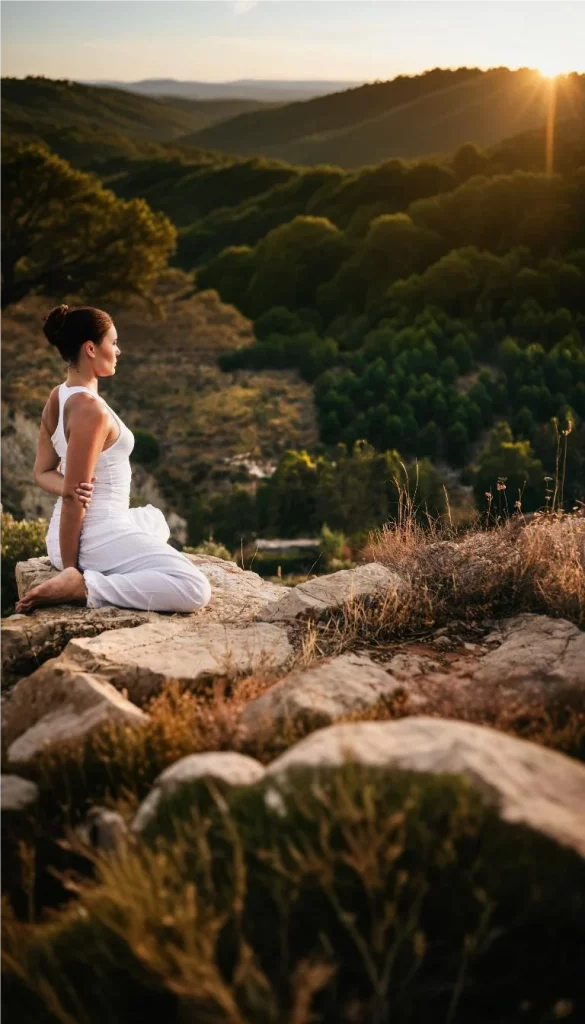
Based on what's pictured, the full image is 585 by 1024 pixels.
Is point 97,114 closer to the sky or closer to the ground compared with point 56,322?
closer to the sky

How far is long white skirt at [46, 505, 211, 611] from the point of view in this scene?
4.66 m

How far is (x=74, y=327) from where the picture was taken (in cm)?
450

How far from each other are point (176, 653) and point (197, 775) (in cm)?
154

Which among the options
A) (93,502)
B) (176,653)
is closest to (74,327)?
(93,502)

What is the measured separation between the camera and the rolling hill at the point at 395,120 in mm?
54406

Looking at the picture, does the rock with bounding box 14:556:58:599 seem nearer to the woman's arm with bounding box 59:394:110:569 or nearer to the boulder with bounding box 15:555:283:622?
the boulder with bounding box 15:555:283:622

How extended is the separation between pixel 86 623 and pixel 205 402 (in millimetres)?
27770

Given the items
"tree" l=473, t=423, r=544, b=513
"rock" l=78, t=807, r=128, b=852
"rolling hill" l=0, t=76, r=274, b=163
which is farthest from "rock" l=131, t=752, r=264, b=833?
"rolling hill" l=0, t=76, r=274, b=163

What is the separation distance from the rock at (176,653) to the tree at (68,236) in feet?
93.0

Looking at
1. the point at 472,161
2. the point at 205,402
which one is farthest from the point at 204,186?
the point at 205,402

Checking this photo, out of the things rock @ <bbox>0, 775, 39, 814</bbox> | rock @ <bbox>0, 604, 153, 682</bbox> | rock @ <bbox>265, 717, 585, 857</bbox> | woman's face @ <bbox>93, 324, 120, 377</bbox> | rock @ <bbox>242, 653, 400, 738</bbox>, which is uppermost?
woman's face @ <bbox>93, 324, 120, 377</bbox>

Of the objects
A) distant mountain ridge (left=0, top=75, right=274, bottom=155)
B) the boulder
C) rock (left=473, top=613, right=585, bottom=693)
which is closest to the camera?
rock (left=473, top=613, right=585, bottom=693)

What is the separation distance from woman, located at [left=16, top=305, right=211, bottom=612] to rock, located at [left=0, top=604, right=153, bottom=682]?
0.11 m

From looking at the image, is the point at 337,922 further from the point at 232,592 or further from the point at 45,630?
the point at 232,592
